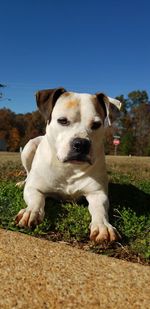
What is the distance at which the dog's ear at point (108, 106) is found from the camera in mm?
4723

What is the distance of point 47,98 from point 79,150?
2.85 ft

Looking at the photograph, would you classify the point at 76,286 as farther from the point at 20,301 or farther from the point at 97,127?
the point at 97,127

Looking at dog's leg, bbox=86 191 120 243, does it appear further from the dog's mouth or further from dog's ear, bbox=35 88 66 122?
dog's ear, bbox=35 88 66 122

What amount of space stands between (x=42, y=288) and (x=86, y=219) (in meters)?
1.56

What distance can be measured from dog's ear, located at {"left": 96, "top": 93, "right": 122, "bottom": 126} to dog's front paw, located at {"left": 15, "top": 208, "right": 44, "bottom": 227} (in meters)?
1.34

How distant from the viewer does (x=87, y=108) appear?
4.46m

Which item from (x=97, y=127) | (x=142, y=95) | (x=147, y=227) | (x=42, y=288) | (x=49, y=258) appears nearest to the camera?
(x=42, y=288)

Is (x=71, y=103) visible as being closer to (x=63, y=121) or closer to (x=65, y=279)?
(x=63, y=121)

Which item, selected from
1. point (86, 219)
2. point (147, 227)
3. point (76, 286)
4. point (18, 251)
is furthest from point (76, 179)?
point (76, 286)

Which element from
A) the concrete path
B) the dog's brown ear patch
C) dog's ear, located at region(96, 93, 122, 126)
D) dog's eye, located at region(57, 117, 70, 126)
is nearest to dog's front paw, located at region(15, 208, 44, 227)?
the concrete path

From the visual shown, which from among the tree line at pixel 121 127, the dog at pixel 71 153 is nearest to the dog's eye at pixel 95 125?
the dog at pixel 71 153

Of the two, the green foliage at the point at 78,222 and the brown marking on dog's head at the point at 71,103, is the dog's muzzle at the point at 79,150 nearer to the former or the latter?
the brown marking on dog's head at the point at 71,103

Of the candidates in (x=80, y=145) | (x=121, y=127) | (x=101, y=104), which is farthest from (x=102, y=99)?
(x=121, y=127)

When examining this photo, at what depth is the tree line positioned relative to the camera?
38.4 metres
